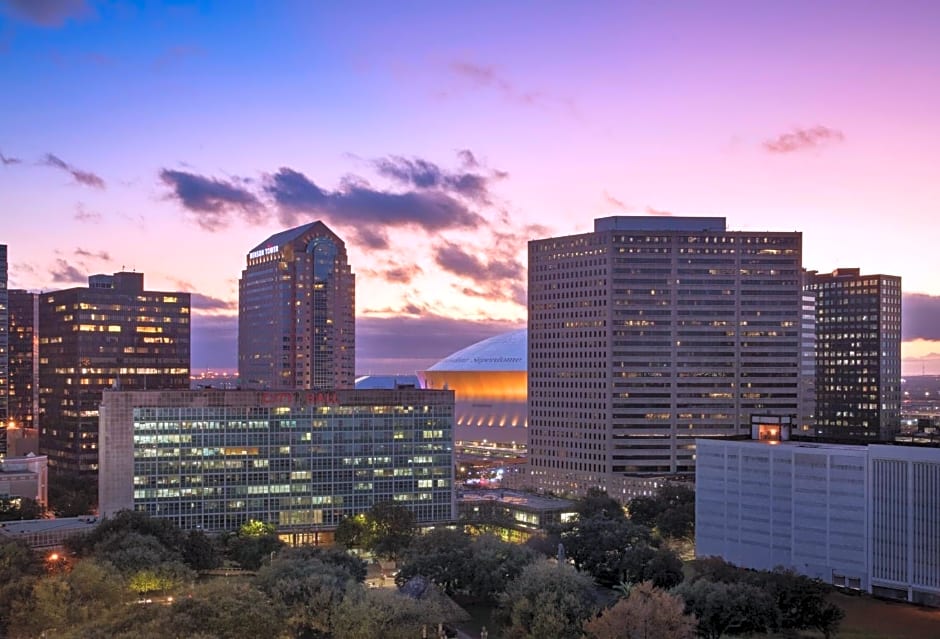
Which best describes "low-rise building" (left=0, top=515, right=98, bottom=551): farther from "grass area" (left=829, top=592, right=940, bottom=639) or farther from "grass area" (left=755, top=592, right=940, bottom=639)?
"grass area" (left=829, top=592, right=940, bottom=639)

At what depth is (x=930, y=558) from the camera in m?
122

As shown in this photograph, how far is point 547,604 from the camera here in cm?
9844

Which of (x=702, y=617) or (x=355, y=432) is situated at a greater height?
(x=355, y=432)

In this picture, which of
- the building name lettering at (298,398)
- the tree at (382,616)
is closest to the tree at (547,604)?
the tree at (382,616)

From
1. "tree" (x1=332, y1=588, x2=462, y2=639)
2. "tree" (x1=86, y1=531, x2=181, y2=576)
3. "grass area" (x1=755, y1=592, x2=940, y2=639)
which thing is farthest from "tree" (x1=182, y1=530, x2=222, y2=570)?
"grass area" (x1=755, y1=592, x2=940, y2=639)

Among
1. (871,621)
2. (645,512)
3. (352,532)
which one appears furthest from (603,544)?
(352,532)

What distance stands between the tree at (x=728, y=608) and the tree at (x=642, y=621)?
11.0 m

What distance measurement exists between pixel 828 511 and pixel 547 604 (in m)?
52.8

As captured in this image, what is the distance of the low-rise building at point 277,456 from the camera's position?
16525 centimetres

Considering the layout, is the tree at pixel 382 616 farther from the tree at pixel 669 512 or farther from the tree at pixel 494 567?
the tree at pixel 669 512

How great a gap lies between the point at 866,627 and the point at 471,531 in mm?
78803

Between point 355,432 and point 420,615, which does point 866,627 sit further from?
point 355,432

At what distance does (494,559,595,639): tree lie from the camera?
97375mm

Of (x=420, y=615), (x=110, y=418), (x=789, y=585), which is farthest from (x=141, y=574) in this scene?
(x=789, y=585)
